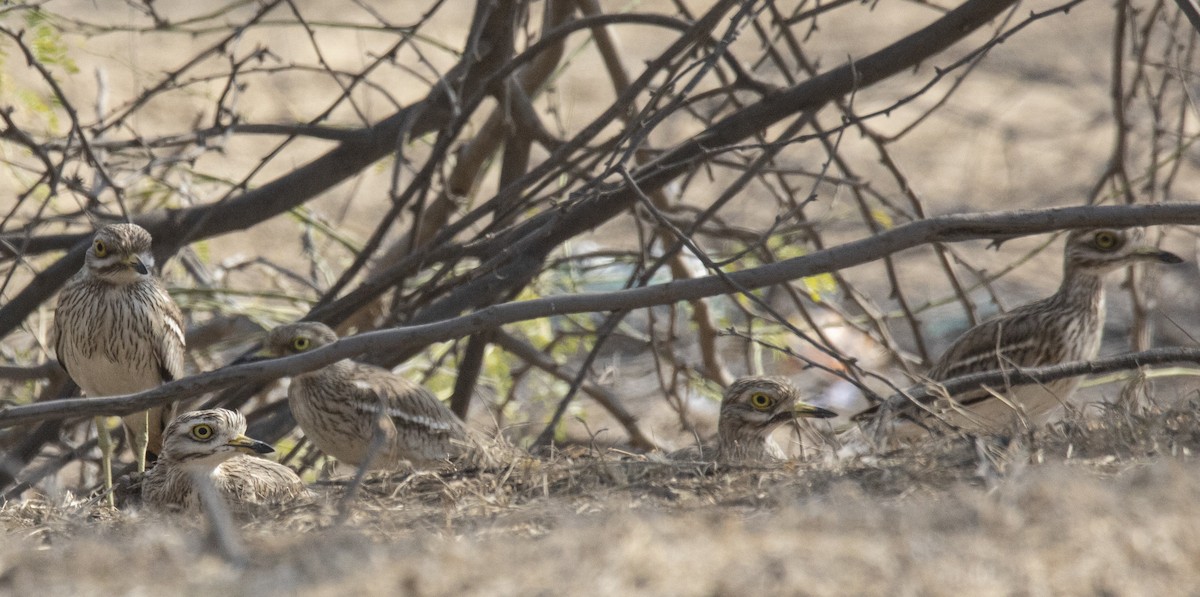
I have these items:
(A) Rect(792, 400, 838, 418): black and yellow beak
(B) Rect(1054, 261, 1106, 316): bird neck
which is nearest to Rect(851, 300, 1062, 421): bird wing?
(B) Rect(1054, 261, 1106, 316): bird neck

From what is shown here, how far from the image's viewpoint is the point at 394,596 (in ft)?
9.35

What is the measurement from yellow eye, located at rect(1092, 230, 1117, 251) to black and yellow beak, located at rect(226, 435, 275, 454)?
4002 mm

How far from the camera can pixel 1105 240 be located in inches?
263

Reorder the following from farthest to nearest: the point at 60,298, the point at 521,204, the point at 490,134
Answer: the point at 490,134 → the point at 60,298 → the point at 521,204

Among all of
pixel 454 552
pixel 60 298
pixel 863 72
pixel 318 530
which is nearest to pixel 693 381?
pixel 863 72

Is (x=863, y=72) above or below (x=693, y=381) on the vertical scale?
above

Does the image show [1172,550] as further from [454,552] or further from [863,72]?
[863,72]

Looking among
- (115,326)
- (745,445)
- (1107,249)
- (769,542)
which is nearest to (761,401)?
(745,445)

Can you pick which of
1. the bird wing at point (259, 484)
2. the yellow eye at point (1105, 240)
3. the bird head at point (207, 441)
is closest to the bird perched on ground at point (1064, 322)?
the yellow eye at point (1105, 240)

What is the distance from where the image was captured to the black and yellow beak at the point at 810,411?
5.94m

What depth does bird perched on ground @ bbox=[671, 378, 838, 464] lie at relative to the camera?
6105 mm

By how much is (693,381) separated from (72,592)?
17.4 feet

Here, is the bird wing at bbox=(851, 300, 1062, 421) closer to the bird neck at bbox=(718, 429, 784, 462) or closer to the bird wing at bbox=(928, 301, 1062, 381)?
the bird wing at bbox=(928, 301, 1062, 381)

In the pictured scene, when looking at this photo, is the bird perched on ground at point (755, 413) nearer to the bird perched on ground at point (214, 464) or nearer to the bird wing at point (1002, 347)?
the bird wing at point (1002, 347)
